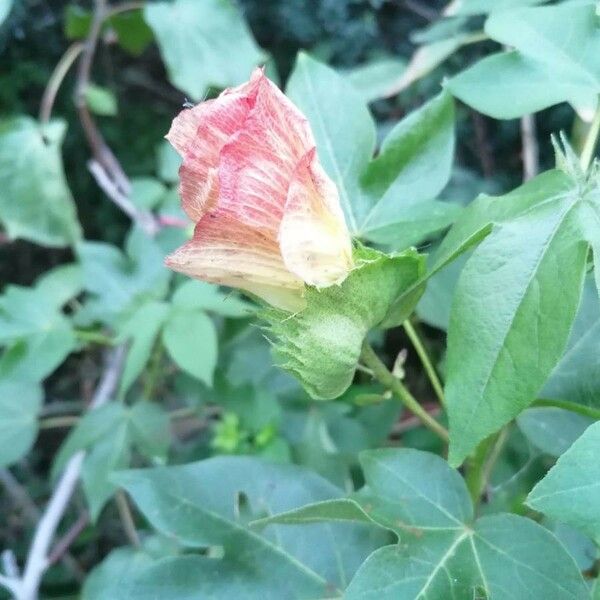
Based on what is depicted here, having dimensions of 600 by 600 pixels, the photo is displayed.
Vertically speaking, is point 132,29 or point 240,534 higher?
point 132,29

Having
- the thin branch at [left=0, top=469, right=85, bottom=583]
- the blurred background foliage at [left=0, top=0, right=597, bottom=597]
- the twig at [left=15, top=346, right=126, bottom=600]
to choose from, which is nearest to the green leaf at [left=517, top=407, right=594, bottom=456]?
the blurred background foliage at [left=0, top=0, right=597, bottom=597]

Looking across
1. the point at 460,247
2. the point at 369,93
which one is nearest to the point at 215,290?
the point at 369,93

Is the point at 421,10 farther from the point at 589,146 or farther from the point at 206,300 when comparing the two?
the point at 589,146

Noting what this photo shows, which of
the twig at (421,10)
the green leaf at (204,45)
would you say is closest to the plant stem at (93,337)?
the green leaf at (204,45)

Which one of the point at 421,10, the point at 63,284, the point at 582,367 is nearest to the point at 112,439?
the point at 63,284

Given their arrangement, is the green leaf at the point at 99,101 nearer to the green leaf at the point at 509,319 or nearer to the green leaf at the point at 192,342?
the green leaf at the point at 192,342

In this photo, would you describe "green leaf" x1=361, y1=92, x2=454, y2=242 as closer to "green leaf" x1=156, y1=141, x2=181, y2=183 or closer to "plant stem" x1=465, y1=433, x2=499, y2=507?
"plant stem" x1=465, y1=433, x2=499, y2=507
